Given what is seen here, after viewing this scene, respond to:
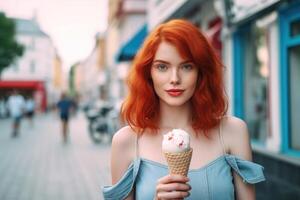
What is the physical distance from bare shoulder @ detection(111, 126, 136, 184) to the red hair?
2.9 inches

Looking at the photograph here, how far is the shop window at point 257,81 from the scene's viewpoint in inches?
322

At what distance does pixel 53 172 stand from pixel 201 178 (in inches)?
323

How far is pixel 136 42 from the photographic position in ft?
57.7

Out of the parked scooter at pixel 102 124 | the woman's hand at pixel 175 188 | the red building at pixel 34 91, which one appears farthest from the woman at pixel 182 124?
the red building at pixel 34 91

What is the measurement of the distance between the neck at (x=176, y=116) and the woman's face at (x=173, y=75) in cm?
8

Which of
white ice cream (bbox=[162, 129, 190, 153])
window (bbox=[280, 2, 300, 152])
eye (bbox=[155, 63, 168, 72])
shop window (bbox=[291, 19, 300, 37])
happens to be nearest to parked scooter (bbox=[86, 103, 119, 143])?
window (bbox=[280, 2, 300, 152])

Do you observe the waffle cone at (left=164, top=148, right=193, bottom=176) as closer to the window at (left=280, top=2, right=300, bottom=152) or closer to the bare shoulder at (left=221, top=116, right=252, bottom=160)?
the bare shoulder at (left=221, top=116, right=252, bottom=160)

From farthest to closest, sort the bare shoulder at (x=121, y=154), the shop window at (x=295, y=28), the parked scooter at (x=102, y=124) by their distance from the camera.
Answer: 1. the parked scooter at (x=102, y=124)
2. the shop window at (x=295, y=28)
3. the bare shoulder at (x=121, y=154)

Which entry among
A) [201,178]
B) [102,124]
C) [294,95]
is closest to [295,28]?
[294,95]

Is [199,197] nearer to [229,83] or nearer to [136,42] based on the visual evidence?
[229,83]

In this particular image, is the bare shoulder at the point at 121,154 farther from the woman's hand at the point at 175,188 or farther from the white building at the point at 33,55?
the white building at the point at 33,55

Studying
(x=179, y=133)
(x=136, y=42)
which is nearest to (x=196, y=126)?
(x=179, y=133)

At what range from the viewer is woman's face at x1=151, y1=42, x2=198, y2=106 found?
6.80 feet

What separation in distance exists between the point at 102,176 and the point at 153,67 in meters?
7.43
